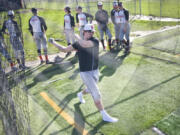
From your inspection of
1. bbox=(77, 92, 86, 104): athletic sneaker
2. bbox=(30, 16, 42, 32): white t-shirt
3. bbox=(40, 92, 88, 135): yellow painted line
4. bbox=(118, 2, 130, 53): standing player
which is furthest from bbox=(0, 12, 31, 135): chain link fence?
bbox=(118, 2, 130, 53): standing player

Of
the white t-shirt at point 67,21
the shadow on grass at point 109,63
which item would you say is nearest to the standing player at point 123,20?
the shadow on grass at point 109,63

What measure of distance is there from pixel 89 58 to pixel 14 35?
4416 mm

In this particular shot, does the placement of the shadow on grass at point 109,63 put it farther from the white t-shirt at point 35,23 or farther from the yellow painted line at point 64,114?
the white t-shirt at point 35,23

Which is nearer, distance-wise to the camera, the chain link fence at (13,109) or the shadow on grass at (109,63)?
the chain link fence at (13,109)

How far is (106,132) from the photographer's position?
14.5ft

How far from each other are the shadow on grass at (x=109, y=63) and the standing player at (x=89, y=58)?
2.15 metres

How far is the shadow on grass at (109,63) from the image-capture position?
23.9ft

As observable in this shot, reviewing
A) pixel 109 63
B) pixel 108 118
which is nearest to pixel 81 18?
pixel 109 63

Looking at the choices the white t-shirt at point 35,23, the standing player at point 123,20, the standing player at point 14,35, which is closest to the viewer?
the standing player at point 14,35

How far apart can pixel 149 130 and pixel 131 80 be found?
2395mm

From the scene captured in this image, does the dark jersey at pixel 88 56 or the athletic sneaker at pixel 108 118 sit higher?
the dark jersey at pixel 88 56

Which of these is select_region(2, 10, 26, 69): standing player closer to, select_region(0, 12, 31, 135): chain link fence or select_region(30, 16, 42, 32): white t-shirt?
select_region(30, 16, 42, 32): white t-shirt

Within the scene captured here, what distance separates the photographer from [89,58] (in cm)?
460

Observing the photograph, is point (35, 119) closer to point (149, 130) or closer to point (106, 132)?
point (106, 132)
